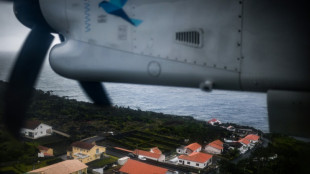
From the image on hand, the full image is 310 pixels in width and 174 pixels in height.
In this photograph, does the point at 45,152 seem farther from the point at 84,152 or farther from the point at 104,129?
the point at 104,129

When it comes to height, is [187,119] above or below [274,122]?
below

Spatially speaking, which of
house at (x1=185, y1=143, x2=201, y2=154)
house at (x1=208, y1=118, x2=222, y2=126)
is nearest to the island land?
house at (x1=208, y1=118, x2=222, y2=126)

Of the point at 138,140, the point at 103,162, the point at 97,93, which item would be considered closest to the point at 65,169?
the point at 103,162

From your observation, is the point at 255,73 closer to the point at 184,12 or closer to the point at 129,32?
the point at 184,12

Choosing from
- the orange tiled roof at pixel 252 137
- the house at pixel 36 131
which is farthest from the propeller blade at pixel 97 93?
the house at pixel 36 131

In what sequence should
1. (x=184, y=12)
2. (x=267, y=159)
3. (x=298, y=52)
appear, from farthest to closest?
(x=267, y=159)
(x=184, y=12)
(x=298, y=52)

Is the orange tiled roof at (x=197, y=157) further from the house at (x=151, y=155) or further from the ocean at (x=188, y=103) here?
the ocean at (x=188, y=103)

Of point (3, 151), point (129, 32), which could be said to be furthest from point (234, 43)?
point (3, 151)

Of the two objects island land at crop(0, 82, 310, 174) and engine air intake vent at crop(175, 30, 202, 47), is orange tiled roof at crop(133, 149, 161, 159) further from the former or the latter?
engine air intake vent at crop(175, 30, 202, 47)
